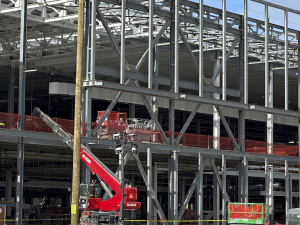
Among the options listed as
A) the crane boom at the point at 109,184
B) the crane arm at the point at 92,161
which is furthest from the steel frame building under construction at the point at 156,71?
the crane boom at the point at 109,184

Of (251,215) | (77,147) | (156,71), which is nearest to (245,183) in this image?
(251,215)

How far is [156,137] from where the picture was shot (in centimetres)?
3706

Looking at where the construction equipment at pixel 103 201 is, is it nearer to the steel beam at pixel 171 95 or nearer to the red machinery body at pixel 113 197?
the red machinery body at pixel 113 197

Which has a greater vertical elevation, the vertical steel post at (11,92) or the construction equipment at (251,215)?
the vertical steel post at (11,92)

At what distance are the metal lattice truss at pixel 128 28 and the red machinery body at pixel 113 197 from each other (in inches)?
335

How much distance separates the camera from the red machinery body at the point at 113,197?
89.1ft

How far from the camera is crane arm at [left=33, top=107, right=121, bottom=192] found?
27.9 m

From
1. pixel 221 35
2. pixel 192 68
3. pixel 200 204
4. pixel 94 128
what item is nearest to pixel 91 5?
pixel 94 128

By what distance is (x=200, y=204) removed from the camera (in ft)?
132

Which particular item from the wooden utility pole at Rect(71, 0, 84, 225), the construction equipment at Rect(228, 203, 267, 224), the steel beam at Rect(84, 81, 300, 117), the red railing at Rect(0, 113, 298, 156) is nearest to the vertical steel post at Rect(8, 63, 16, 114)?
the red railing at Rect(0, 113, 298, 156)

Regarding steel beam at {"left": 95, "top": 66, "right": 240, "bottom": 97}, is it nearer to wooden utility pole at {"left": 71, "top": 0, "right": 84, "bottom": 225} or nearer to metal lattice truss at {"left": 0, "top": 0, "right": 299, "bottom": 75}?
metal lattice truss at {"left": 0, "top": 0, "right": 299, "bottom": 75}

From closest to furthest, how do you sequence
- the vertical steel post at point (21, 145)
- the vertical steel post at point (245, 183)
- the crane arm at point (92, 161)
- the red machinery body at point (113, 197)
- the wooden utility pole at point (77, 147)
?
the wooden utility pole at point (77, 147) → the red machinery body at point (113, 197) → the crane arm at point (92, 161) → the vertical steel post at point (21, 145) → the vertical steel post at point (245, 183)

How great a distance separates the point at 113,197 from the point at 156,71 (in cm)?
1190

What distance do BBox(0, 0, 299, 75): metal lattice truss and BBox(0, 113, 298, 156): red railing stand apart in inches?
176
